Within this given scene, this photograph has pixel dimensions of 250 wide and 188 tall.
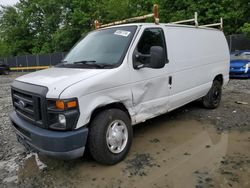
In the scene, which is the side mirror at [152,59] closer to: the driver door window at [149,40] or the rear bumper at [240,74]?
the driver door window at [149,40]

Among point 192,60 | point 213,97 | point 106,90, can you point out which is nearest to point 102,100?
point 106,90

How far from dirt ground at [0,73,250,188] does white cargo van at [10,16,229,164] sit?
1.15 ft

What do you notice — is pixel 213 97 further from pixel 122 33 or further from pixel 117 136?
pixel 117 136

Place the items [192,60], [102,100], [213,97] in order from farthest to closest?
1. [213,97]
2. [192,60]
3. [102,100]

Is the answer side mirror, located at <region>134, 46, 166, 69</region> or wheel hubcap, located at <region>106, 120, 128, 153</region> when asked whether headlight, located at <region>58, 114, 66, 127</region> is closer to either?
wheel hubcap, located at <region>106, 120, 128, 153</region>

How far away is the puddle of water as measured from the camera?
3287 millimetres

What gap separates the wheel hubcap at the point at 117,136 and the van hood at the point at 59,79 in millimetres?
813

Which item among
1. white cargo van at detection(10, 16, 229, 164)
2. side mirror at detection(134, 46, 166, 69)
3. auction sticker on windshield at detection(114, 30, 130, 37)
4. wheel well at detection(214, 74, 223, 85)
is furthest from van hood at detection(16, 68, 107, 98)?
wheel well at detection(214, 74, 223, 85)

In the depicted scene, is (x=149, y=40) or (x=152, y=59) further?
(x=149, y=40)

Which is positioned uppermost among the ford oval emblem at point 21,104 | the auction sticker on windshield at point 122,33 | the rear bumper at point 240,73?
the auction sticker on windshield at point 122,33

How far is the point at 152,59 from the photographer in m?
3.73

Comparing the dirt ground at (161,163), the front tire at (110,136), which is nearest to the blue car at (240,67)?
the dirt ground at (161,163)

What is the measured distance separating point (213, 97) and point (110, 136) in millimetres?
3763

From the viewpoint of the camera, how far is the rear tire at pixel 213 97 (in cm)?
626
